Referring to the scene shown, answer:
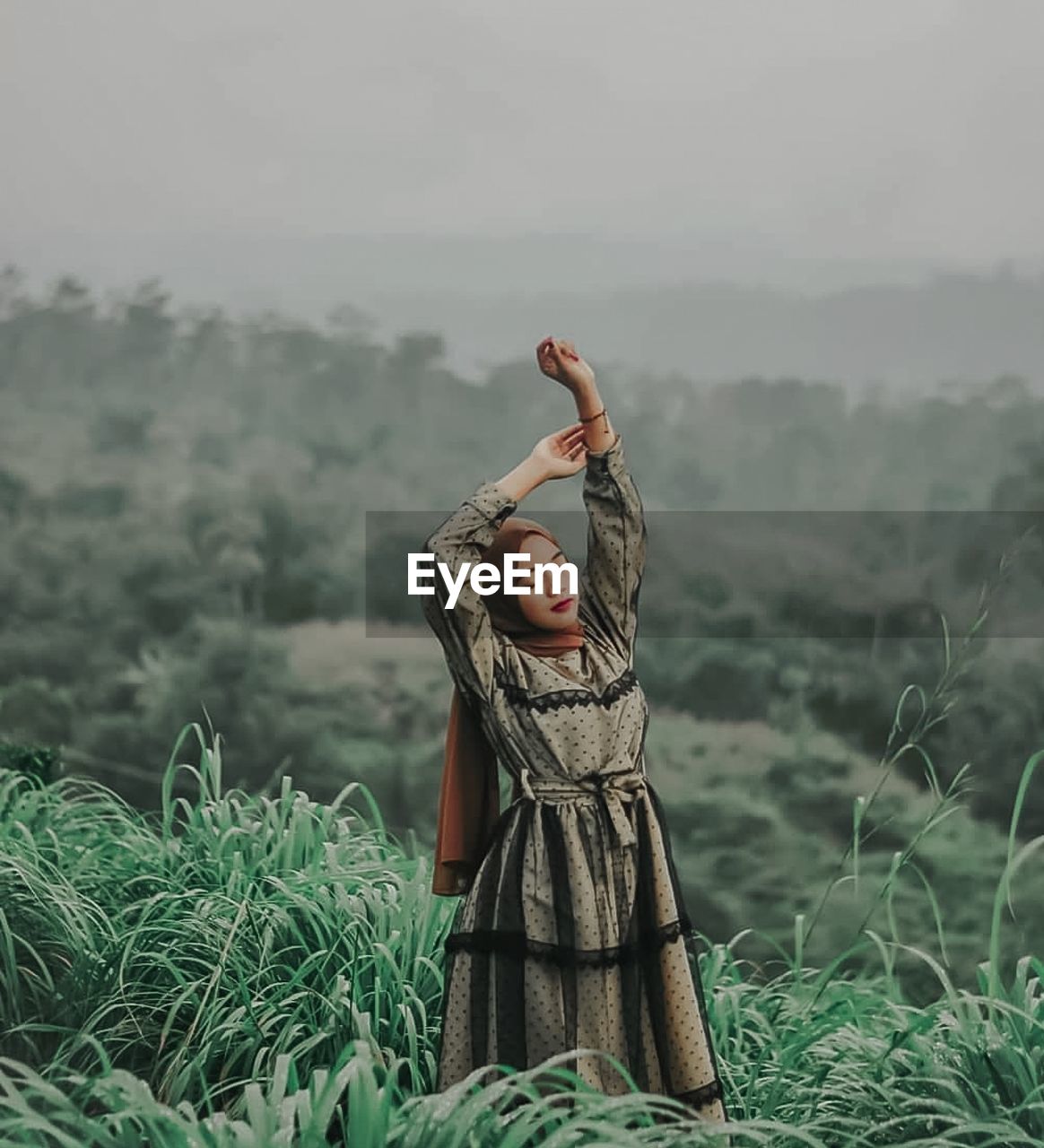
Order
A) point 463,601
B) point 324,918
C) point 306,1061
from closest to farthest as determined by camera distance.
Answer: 1. point 463,601
2. point 306,1061
3. point 324,918

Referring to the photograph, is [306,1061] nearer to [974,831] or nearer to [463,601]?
[463,601]

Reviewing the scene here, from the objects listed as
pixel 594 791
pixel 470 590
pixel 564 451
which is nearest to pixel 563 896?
pixel 594 791

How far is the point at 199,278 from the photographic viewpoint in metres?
3.85

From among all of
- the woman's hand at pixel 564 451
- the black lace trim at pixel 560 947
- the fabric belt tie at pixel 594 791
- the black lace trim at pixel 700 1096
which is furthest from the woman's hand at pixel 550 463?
the black lace trim at pixel 700 1096

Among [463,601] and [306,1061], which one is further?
[306,1061]

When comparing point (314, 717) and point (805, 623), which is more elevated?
point (805, 623)

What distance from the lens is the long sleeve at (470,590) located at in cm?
220

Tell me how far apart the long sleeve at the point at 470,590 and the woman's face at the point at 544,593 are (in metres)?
0.06

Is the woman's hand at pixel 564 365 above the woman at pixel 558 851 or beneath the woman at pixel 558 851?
above

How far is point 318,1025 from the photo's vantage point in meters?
2.58

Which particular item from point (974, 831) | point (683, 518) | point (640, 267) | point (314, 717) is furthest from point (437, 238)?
point (974, 831)

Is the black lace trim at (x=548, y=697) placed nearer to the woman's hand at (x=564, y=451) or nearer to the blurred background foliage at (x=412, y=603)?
the woman's hand at (x=564, y=451)

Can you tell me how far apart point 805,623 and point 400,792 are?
120 cm

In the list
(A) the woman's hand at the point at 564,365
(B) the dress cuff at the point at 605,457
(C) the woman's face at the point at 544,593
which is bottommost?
(C) the woman's face at the point at 544,593
